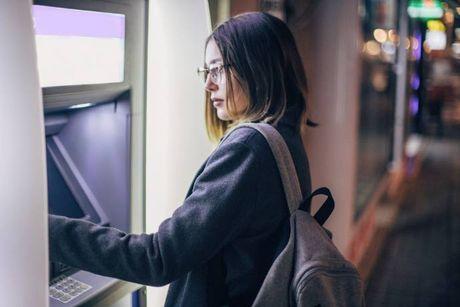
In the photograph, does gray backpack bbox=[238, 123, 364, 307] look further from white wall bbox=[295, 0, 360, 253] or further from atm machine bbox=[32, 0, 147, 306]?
white wall bbox=[295, 0, 360, 253]

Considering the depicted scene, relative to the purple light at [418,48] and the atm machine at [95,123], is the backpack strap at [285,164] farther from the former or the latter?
the purple light at [418,48]

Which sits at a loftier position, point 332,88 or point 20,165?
point 332,88

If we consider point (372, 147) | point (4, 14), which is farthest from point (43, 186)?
point (372, 147)

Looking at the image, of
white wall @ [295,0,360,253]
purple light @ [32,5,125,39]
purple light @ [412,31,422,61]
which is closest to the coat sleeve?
purple light @ [32,5,125,39]

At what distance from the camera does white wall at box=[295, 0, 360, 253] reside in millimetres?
3307

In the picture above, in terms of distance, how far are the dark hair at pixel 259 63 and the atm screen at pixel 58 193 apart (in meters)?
0.51

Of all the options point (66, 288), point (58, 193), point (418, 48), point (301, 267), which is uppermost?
point (418, 48)

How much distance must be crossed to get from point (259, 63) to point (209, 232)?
41 centimetres

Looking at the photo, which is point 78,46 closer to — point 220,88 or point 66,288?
point 220,88

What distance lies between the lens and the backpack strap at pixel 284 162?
1404 millimetres

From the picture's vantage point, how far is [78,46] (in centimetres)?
153

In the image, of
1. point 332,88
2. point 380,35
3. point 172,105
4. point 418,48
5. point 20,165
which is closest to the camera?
point 20,165

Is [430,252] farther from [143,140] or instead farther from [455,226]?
[143,140]

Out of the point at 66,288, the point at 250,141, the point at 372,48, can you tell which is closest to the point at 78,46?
the point at 250,141
